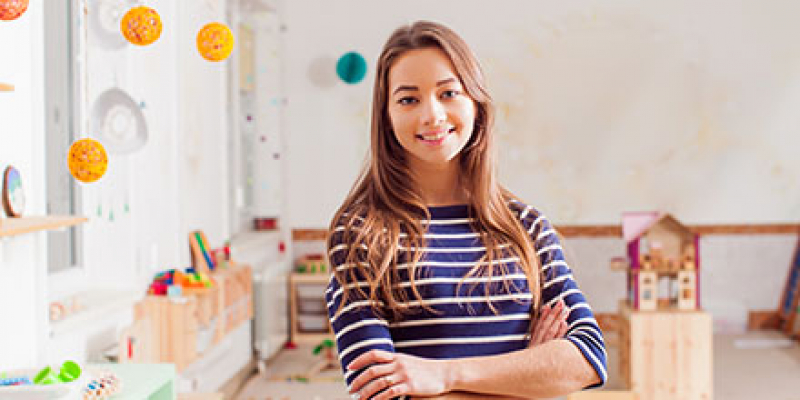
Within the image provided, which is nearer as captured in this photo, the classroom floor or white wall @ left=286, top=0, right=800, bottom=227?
the classroom floor

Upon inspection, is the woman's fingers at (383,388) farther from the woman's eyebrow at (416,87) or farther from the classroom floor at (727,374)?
the classroom floor at (727,374)

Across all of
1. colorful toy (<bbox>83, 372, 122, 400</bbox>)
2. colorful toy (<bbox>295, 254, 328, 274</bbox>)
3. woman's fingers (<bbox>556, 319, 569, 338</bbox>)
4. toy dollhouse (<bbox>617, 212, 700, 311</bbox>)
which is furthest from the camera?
colorful toy (<bbox>295, 254, 328, 274</bbox>)

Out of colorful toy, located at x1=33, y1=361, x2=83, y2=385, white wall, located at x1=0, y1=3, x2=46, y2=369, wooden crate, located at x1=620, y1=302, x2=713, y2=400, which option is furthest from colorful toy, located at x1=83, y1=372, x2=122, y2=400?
wooden crate, located at x1=620, y1=302, x2=713, y2=400

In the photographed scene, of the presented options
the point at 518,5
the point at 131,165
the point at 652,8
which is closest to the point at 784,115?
the point at 652,8

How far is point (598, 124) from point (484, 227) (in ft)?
15.4

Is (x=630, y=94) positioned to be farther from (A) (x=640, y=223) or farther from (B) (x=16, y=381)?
(B) (x=16, y=381)

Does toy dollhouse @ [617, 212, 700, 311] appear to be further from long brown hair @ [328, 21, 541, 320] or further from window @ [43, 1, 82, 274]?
long brown hair @ [328, 21, 541, 320]

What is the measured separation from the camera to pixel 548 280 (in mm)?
1449

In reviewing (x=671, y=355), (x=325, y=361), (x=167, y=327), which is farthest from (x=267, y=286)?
(x=671, y=355)

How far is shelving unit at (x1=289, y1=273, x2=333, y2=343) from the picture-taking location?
5.73 m

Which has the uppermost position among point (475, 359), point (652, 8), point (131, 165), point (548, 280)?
point (652, 8)

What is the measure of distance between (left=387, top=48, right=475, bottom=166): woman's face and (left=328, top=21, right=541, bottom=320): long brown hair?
17 mm

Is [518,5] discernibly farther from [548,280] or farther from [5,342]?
[548,280]

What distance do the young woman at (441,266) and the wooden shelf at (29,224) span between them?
1.09 metres
